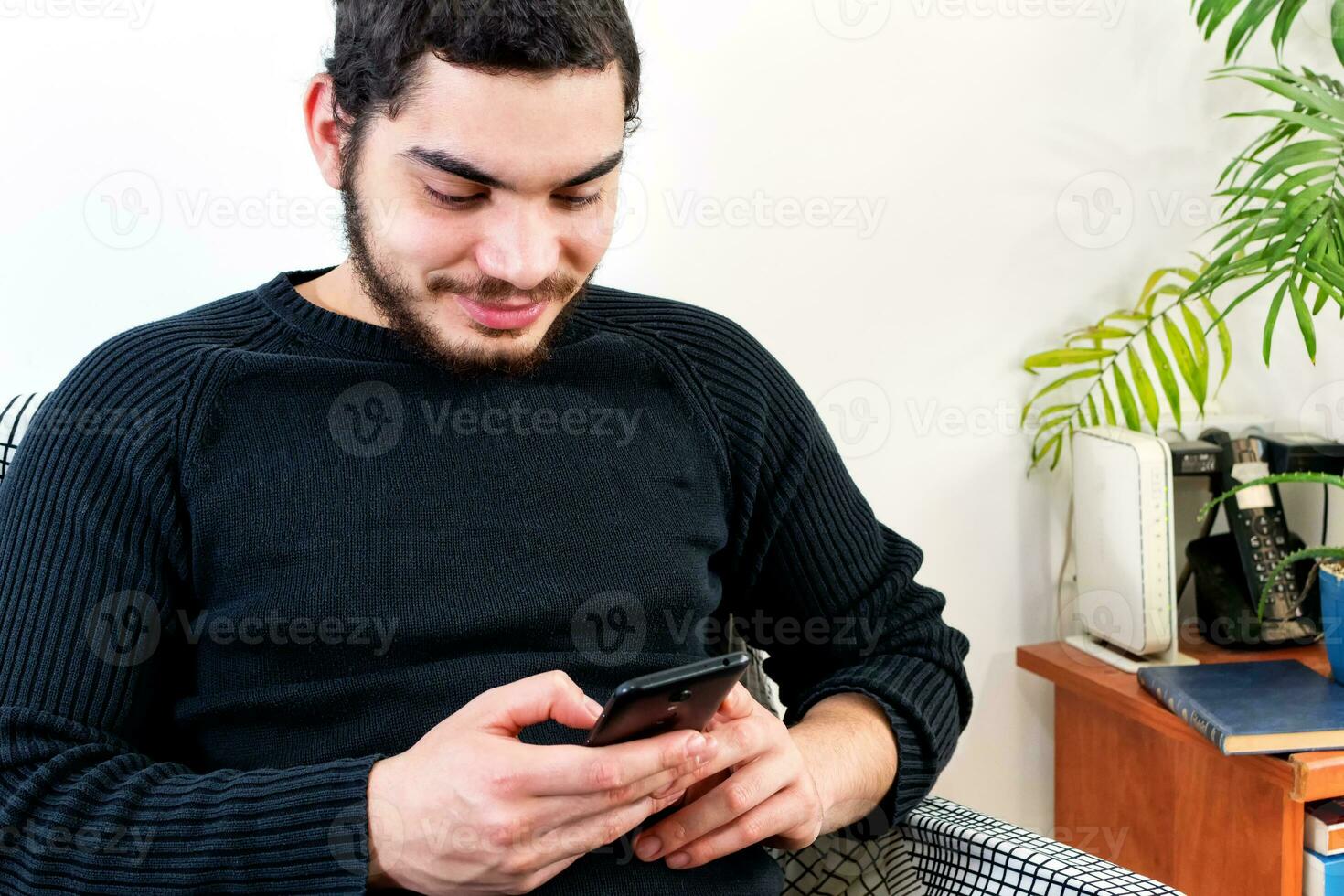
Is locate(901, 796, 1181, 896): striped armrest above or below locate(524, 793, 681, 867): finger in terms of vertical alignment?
below

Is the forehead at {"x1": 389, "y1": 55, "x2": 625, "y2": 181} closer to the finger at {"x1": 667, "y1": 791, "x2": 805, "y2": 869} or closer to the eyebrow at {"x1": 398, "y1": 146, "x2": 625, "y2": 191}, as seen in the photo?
the eyebrow at {"x1": 398, "y1": 146, "x2": 625, "y2": 191}

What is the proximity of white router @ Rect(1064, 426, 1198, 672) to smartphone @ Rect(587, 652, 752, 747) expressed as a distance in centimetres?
88

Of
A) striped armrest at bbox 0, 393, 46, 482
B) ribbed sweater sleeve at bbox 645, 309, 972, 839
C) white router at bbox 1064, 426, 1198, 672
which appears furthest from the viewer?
white router at bbox 1064, 426, 1198, 672

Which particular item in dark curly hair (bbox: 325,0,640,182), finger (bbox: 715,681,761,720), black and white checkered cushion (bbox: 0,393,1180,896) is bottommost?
black and white checkered cushion (bbox: 0,393,1180,896)

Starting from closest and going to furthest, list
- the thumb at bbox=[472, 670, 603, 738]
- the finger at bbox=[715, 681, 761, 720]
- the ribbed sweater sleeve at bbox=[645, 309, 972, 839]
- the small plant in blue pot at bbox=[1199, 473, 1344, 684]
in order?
the thumb at bbox=[472, 670, 603, 738] → the finger at bbox=[715, 681, 761, 720] → the ribbed sweater sleeve at bbox=[645, 309, 972, 839] → the small plant in blue pot at bbox=[1199, 473, 1344, 684]

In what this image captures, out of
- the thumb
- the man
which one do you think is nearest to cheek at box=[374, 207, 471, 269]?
the man

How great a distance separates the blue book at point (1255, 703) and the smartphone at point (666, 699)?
0.70 m

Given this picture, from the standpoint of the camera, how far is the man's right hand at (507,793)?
2.83ft

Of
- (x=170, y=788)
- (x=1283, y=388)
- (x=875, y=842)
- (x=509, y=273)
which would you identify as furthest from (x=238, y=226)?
(x=1283, y=388)

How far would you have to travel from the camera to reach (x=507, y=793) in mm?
865

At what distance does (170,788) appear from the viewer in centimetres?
97

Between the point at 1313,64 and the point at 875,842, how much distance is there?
1368 mm

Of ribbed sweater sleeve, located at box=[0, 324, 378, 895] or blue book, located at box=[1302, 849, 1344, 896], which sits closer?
ribbed sweater sleeve, located at box=[0, 324, 378, 895]

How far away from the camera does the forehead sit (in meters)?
0.99
